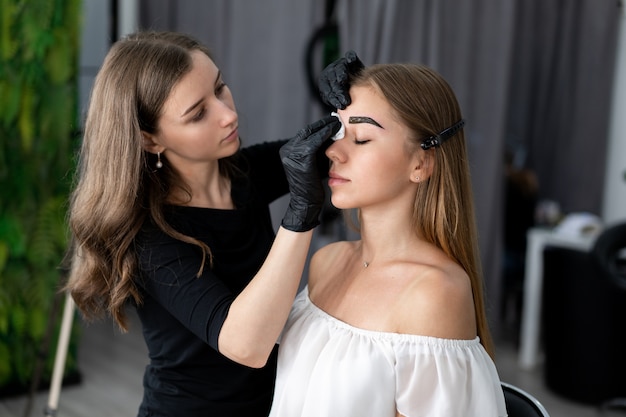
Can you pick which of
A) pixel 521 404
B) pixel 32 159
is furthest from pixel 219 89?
pixel 32 159

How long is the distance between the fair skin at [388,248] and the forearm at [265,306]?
13cm

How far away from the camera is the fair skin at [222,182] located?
115 centimetres

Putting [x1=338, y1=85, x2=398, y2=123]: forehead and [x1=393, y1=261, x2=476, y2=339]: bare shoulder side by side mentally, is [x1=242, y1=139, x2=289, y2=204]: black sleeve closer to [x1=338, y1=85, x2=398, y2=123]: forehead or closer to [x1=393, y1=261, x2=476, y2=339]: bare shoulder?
[x1=338, y1=85, x2=398, y2=123]: forehead

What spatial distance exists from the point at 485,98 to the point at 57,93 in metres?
2.07

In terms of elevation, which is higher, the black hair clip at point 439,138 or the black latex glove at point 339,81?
the black latex glove at point 339,81

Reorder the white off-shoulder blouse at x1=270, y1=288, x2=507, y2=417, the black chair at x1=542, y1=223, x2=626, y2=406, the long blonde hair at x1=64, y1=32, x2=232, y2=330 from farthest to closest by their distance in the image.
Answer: the black chair at x1=542, y1=223, x2=626, y2=406 → the long blonde hair at x1=64, y1=32, x2=232, y2=330 → the white off-shoulder blouse at x1=270, y1=288, x2=507, y2=417

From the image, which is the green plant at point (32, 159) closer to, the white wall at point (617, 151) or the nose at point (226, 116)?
the nose at point (226, 116)

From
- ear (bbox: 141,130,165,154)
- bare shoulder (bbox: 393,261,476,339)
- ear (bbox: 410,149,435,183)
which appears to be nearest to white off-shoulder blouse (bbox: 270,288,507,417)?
bare shoulder (bbox: 393,261,476,339)

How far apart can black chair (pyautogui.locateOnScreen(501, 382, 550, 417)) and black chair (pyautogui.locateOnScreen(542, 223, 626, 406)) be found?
1925 millimetres

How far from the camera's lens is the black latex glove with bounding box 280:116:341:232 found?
3.78 ft

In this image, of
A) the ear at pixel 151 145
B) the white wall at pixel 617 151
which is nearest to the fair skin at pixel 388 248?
the ear at pixel 151 145

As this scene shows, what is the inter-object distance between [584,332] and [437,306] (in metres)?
2.34

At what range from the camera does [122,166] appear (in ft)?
4.39

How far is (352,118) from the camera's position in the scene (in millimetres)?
1230
